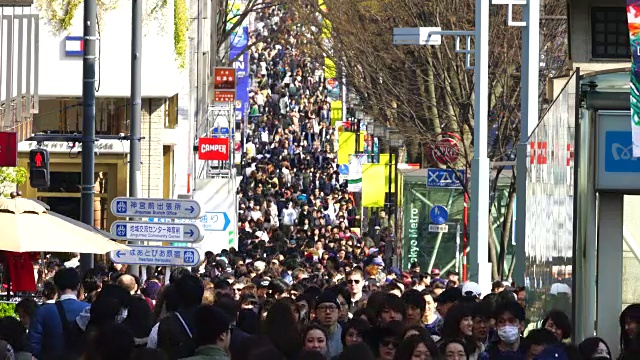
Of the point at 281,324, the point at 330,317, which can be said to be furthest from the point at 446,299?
the point at 281,324

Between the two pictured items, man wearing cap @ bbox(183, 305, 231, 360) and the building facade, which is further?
the building facade

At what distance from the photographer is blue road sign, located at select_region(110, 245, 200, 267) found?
66.6 feet

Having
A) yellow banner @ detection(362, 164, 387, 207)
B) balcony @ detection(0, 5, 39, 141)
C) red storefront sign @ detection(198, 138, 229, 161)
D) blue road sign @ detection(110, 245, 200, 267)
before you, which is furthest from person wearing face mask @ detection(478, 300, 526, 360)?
yellow banner @ detection(362, 164, 387, 207)

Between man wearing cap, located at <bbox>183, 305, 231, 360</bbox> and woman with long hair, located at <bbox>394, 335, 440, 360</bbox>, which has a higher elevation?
man wearing cap, located at <bbox>183, 305, 231, 360</bbox>

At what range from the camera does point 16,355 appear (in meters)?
10.6

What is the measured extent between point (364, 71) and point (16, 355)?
90.0 feet

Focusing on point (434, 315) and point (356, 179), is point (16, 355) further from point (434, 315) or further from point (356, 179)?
point (356, 179)

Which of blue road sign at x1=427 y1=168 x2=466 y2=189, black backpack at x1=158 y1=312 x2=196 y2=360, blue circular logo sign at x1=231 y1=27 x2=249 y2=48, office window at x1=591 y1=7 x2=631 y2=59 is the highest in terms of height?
blue circular logo sign at x1=231 y1=27 x2=249 y2=48

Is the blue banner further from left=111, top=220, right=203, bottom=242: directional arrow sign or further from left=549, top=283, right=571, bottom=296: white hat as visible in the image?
left=549, top=283, right=571, bottom=296: white hat

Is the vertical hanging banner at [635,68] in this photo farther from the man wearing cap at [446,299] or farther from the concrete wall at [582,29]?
the man wearing cap at [446,299]

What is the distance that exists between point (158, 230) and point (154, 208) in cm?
40

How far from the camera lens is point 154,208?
20234 millimetres

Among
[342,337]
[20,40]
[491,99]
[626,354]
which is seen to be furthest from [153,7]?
[626,354]

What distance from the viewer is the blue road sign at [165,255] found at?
2030cm
